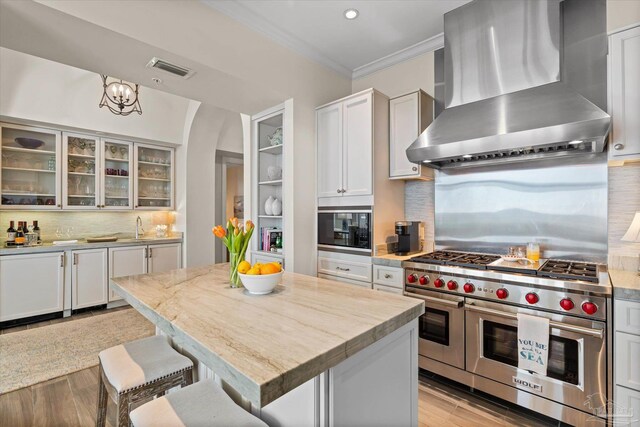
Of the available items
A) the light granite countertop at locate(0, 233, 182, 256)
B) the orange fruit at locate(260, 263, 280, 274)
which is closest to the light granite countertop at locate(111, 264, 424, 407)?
the orange fruit at locate(260, 263, 280, 274)

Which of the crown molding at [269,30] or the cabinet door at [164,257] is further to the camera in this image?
the cabinet door at [164,257]

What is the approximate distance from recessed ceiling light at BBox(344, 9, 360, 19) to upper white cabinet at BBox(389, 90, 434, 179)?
794 millimetres

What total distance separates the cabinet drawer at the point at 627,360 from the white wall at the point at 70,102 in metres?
5.48

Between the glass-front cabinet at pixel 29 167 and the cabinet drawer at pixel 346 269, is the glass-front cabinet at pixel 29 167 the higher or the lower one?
the higher one

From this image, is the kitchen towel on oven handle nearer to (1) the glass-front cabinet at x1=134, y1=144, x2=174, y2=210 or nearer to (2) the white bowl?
(2) the white bowl

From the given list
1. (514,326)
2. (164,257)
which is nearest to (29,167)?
(164,257)

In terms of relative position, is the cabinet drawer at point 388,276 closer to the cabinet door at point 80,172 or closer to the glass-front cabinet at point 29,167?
the cabinet door at point 80,172

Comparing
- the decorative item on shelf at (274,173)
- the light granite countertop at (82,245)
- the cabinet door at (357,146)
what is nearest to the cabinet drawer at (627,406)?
the cabinet door at (357,146)

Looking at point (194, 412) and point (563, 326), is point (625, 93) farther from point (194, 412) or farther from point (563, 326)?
point (194, 412)

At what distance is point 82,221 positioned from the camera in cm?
450

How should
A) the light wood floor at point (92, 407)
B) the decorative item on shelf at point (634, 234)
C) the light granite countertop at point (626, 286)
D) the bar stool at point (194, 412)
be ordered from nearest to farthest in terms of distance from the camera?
the bar stool at point (194, 412) < the light granite countertop at point (626, 286) < the decorative item on shelf at point (634, 234) < the light wood floor at point (92, 407)

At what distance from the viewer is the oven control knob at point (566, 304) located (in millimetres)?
1742

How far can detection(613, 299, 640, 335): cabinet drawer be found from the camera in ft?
5.16

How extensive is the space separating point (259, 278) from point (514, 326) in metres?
1.68
